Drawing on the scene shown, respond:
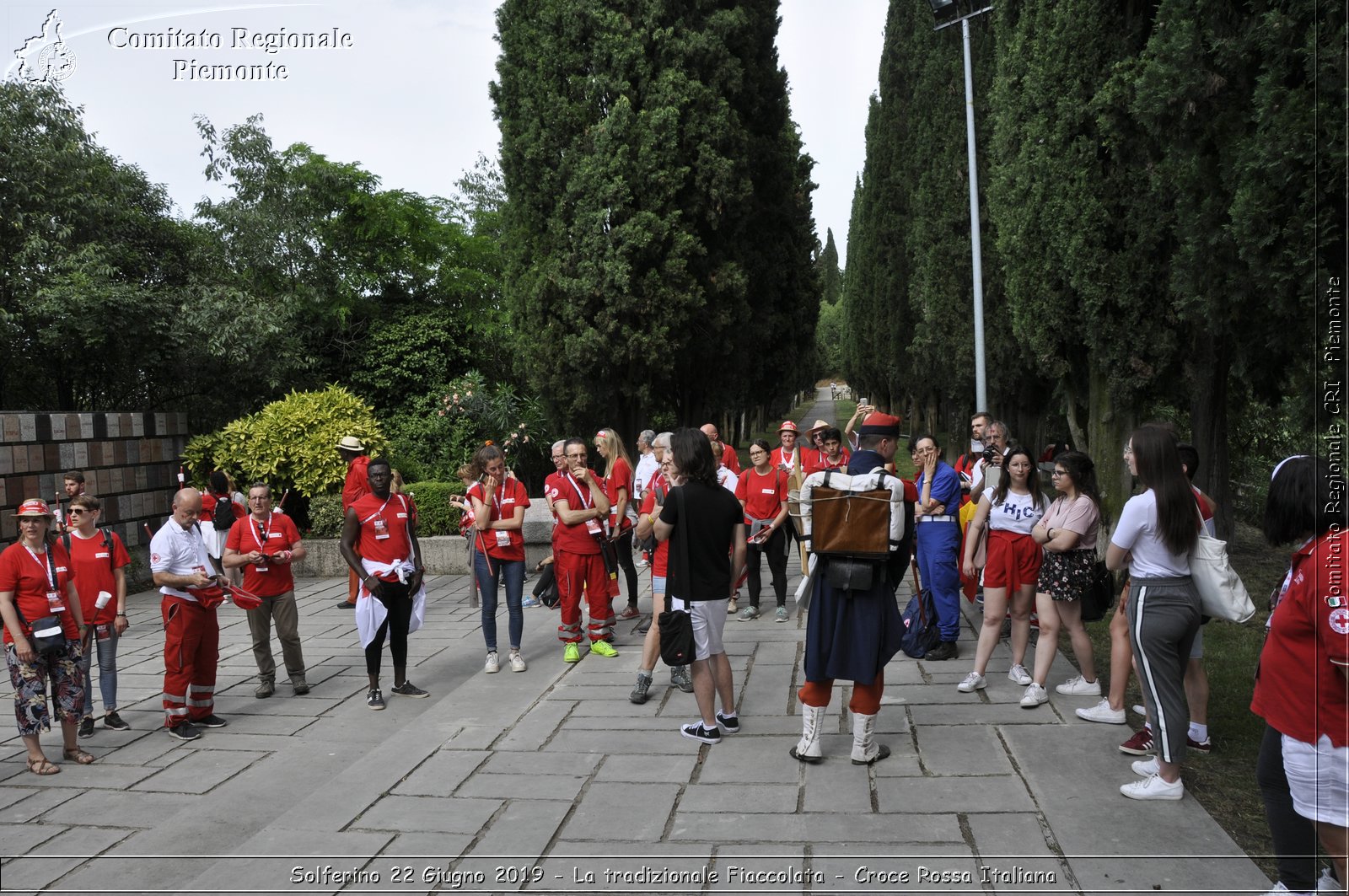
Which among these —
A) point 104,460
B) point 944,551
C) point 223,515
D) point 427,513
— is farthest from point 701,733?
point 104,460

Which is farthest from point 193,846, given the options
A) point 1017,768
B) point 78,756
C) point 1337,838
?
point 1337,838

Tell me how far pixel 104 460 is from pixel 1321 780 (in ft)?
44.4

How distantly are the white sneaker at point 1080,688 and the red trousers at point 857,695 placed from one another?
1.84 m

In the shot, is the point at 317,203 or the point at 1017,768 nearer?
the point at 1017,768

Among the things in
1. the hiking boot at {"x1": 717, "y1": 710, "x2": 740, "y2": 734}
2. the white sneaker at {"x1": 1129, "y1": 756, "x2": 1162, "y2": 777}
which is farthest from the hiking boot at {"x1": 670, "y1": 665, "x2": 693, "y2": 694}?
the white sneaker at {"x1": 1129, "y1": 756, "x2": 1162, "y2": 777}

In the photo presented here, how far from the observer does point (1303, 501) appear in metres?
3.33

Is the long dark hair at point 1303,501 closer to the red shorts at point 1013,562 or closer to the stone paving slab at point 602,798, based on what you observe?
the stone paving slab at point 602,798

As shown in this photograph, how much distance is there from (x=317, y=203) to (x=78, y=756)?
722 inches

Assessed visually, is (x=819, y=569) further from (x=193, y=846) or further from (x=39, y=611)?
(x=39, y=611)

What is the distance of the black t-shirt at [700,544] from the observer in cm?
545

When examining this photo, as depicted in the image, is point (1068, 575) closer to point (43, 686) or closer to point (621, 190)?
point (43, 686)

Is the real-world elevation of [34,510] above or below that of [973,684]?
above

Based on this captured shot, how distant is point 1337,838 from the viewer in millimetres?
3127

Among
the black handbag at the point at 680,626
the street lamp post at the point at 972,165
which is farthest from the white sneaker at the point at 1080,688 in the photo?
the street lamp post at the point at 972,165
